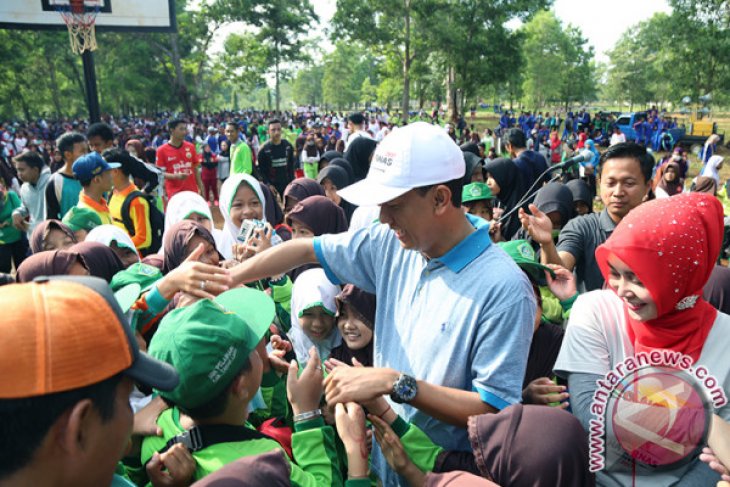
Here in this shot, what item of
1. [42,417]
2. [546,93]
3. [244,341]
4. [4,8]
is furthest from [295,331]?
[546,93]

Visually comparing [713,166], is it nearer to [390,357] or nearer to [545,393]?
[545,393]

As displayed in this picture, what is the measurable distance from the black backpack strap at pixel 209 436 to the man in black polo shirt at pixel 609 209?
203cm

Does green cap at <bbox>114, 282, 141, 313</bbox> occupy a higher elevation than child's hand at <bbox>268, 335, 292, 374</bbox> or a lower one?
higher

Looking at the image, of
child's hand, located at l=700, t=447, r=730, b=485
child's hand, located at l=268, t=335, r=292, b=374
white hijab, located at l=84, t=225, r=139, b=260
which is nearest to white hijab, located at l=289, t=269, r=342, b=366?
child's hand, located at l=268, t=335, r=292, b=374

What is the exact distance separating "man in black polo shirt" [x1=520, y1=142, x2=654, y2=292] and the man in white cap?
1.39 m

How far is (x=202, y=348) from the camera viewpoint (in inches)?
59.3

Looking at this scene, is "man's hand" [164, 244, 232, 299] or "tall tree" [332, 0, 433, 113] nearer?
"man's hand" [164, 244, 232, 299]

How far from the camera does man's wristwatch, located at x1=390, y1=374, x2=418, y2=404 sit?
57.1 inches

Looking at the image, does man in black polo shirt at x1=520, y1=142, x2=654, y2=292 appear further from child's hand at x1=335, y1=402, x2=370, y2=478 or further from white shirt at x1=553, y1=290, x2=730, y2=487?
child's hand at x1=335, y1=402, x2=370, y2=478

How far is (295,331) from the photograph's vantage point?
2.79m

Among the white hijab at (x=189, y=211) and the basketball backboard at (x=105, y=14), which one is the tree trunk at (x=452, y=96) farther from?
the white hijab at (x=189, y=211)

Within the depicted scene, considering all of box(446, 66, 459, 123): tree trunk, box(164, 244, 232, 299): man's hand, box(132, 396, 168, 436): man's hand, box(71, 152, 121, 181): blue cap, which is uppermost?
box(446, 66, 459, 123): tree trunk

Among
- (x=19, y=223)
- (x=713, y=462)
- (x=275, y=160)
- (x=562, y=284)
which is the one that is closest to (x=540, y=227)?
(x=562, y=284)

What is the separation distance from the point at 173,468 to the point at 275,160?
7.85 m
